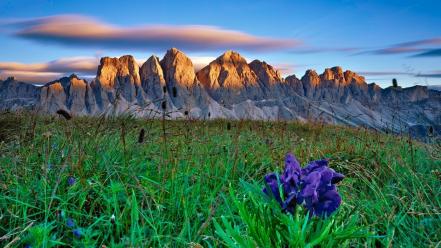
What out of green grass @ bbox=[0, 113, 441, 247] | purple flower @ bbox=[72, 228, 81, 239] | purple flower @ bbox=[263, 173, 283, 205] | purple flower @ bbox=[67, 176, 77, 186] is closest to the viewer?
purple flower @ bbox=[263, 173, 283, 205]

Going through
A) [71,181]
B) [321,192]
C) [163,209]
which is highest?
[321,192]

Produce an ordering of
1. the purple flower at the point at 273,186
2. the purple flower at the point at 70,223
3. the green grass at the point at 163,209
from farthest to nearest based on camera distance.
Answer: the purple flower at the point at 70,223 → the green grass at the point at 163,209 → the purple flower at the point at 273,186

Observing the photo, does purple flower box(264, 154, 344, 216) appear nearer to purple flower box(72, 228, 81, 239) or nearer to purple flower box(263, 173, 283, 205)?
purple flower box(263, 173, 283, 205)

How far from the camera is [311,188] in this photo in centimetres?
197

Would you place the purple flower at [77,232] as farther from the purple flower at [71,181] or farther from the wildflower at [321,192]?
the wildflower at [321,192]

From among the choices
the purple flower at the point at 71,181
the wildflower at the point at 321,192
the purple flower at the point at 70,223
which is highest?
the wildflower at the point at 321,192

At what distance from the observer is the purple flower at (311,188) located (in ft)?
6.53

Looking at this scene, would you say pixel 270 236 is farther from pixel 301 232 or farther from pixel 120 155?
pixel 120 155

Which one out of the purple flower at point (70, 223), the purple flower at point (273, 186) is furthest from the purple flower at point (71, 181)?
the purple flower at point (273, 186)

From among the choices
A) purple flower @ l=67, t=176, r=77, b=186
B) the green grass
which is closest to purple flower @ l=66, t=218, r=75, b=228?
the green grass

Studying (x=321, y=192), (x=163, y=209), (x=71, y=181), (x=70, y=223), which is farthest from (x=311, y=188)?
(x=71, y=181)

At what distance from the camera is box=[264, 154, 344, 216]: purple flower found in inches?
78.4

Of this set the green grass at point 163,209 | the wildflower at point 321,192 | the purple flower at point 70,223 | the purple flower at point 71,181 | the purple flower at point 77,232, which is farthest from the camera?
the purple flower at point 71,181

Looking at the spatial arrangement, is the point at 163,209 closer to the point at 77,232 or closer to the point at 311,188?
the point at 77,232
